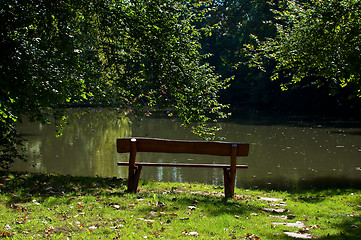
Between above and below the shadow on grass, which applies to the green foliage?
above

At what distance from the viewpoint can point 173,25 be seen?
34.9 feet

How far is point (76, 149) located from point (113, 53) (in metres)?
8.74

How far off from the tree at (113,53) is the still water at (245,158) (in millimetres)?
1141

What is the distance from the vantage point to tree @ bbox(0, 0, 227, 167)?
9281 millimetres

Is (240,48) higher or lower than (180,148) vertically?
higher

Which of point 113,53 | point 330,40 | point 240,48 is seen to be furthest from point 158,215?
point 240,48

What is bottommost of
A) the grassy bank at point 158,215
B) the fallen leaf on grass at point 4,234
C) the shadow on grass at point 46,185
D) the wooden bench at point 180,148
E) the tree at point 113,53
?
the shadow on grass at point 46,185

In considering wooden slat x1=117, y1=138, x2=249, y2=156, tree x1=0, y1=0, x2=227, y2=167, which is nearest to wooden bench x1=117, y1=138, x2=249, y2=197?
wooden slat x1=117, y1=138, x2=249, y2=156

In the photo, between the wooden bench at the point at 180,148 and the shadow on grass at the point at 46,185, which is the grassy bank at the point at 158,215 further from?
the wooden bench at the point at 180,148

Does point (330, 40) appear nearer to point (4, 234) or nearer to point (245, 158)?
point (245, 158)

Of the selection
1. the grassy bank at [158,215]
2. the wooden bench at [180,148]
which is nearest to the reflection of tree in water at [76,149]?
the wooden bench at [180,148]

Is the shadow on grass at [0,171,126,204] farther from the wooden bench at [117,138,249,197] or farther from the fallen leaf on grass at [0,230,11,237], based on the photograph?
the fallen leaf on grass at [0,230,11,237]

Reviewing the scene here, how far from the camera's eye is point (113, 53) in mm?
10898

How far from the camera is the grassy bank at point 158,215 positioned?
5.21m
